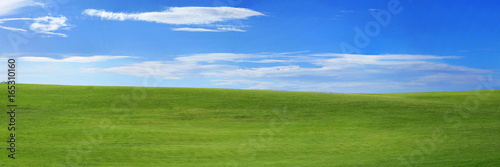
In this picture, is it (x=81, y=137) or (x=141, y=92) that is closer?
(x=81, y=137)

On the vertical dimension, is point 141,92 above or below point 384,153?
above

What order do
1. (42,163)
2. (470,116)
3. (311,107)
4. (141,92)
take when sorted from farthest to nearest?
(141,92), (311,107), (470,116), (42,163)

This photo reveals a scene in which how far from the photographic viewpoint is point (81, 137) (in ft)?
70.8

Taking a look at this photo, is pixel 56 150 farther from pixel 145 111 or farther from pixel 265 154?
pixel 145 111

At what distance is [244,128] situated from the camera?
2544 cm

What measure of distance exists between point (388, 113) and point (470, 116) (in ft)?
18.0

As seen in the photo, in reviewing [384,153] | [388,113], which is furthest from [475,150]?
[388,113]

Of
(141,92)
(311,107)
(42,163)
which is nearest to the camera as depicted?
(42,163)

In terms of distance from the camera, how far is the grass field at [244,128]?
16.9 m

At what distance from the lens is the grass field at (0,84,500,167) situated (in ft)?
55.4

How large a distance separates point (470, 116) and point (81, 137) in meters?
24.9

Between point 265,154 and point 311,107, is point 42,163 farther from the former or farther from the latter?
point 311,107

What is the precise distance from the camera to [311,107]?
104 feet

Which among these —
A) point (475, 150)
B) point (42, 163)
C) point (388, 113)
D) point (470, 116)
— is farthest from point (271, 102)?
point (42, 163)
